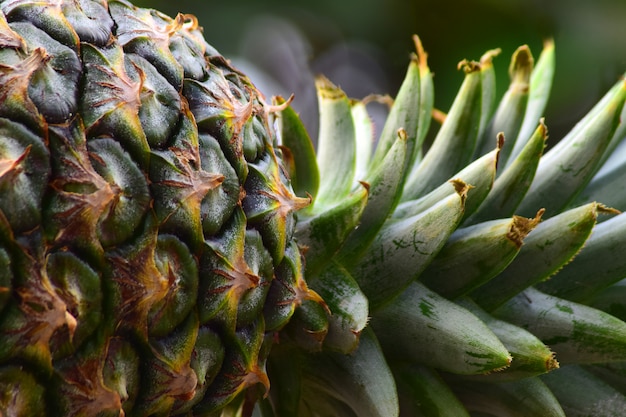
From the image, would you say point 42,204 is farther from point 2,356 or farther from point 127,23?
point 127,23

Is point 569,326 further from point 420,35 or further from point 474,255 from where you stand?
point 420,35

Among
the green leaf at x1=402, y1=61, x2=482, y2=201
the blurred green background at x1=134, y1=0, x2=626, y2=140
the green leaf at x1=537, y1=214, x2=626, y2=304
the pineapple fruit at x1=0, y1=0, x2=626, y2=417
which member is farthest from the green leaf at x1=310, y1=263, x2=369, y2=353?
the blurred green background at x1=134, y1=0, x2=626, y2=140

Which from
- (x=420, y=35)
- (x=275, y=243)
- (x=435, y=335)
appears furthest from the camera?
(x=420, y=35)

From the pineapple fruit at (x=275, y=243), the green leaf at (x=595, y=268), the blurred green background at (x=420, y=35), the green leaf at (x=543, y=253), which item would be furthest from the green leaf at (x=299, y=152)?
the blurred green background at (x=420, y=35)

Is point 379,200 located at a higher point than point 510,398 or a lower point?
higher

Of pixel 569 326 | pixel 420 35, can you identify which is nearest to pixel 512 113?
pixel 569 326
